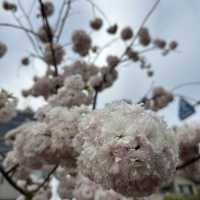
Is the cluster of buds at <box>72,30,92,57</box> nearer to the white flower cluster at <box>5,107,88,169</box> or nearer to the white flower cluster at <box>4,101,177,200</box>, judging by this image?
the white flower cluster at <box>5,107,88,169</box>

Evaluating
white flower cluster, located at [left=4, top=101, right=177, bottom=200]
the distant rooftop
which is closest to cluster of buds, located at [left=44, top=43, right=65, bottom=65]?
the distant rooftop

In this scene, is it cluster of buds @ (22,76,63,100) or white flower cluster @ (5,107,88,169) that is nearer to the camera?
white flower cluster @ (5,107,88,169)

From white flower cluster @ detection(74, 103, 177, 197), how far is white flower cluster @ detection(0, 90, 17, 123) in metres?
0.83

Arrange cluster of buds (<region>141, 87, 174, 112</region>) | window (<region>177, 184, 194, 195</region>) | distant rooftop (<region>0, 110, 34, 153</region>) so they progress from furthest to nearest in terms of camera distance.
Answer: window (<region>177, 184, 194, 195</region>) < cluster of buds (<region>141, 87, 174, 112</region>) < distant rooftop (<region>0, 110, 34, 153</region>)

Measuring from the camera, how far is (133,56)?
8.33 ft

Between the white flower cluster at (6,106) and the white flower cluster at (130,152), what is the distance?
828mm

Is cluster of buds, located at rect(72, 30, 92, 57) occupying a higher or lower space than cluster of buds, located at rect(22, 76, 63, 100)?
higher

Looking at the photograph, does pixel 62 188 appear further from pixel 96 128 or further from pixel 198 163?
pixel 96 128

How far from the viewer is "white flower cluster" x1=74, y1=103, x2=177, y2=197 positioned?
0.52m

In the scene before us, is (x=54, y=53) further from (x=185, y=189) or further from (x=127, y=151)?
(x=185, y=189)

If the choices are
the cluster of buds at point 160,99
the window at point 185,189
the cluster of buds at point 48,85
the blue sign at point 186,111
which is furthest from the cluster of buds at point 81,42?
the window at point 185,189

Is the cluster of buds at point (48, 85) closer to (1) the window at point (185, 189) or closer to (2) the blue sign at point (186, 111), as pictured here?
(2) the blue sign at point (186, 111)

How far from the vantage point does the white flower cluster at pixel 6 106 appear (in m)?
1.31

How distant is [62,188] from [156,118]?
4.16 ft
